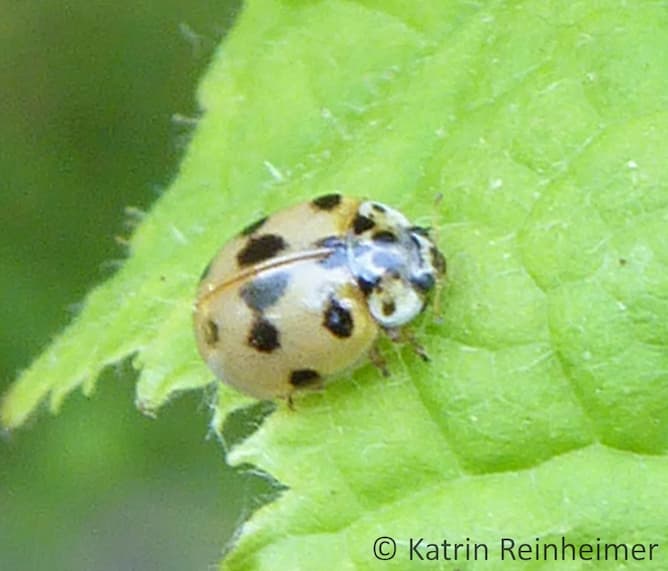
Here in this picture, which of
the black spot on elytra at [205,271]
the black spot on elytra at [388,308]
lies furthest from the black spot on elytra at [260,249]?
the black spot on elytra at [388,308]

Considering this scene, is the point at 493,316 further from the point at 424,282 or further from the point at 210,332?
the point at 210,332

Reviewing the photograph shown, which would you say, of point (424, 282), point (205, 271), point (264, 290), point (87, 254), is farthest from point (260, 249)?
point (87, 254)

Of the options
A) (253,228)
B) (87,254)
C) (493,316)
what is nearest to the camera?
(493,316)

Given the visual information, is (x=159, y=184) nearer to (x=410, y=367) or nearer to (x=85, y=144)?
(x=85, y=144)

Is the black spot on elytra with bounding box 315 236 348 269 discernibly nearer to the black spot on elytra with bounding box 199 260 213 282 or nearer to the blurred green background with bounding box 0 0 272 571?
the black spot on elytra with bounding box 199 260 213 282

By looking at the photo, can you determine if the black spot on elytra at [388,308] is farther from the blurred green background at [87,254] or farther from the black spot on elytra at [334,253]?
the blurred green background at [87,254]

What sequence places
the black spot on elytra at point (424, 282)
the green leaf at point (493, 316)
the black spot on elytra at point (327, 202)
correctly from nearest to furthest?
1. the green leaf at point (493, 316)
2. the black spot on elytra at point (424, 282)
3. the black spot on elytra at point (327, 202)

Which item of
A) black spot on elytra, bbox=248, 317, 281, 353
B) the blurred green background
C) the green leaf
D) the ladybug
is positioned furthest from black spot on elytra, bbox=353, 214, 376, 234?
the blurred green background
